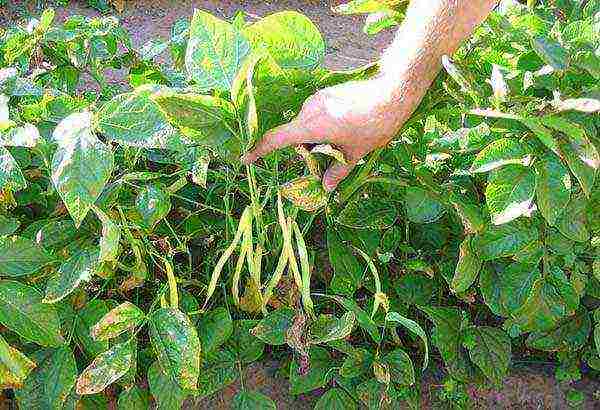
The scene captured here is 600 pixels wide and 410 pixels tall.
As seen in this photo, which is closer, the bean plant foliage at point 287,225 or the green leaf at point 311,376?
the bean plant foliage at point 287,225

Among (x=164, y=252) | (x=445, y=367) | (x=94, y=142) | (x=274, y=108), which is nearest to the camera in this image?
(x=94, y=142)

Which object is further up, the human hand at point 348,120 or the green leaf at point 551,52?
the green leaf at point 551,52

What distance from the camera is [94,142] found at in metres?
0.93

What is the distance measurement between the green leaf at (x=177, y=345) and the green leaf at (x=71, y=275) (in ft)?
Result: 0.34

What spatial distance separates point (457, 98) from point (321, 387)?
0.47 m

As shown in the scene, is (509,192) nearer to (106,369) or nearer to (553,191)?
(553,191)

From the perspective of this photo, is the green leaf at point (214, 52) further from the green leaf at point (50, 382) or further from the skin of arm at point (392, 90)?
the green leaf at point (50, 382)

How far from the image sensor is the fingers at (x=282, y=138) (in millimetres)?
973

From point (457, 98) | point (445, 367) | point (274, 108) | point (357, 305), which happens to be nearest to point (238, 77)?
point (274, 108)

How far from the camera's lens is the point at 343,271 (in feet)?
3.87

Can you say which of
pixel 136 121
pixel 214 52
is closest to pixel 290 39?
pixel 214 52

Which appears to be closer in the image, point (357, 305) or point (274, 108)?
point (274, 108)

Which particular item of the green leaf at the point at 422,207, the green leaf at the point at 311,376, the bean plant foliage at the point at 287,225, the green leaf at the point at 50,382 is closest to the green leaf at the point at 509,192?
the bean plant foliage at the point at 287,225

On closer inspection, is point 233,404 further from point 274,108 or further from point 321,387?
point 274,108
